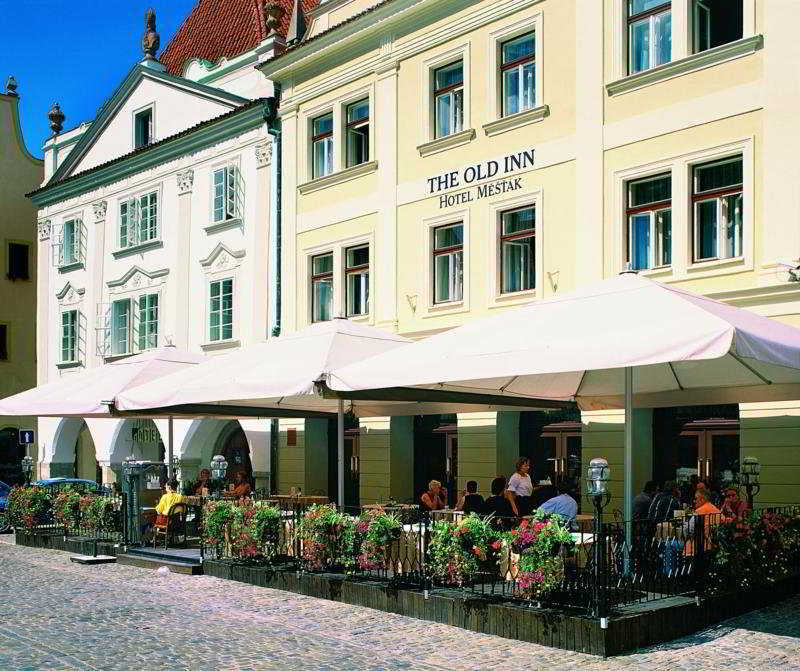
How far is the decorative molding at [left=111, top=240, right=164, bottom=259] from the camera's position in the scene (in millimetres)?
30203

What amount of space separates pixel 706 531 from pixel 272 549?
18.4ft

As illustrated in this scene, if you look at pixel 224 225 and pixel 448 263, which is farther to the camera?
pixel 224 225

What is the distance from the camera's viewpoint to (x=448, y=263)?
22.0 metres

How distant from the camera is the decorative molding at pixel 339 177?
23516 mm

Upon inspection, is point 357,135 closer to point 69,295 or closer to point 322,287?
point 322,287

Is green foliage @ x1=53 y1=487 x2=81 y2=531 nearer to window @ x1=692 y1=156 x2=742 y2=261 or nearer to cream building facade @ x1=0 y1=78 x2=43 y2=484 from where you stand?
window @ x1=692 y1=156 x2=742 y2=261

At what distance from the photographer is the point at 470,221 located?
69.7 feet

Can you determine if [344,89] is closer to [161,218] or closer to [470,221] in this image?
[470,221]

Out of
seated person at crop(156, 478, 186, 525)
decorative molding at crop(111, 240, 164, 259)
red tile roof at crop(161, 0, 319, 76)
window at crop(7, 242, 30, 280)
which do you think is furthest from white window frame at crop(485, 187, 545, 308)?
window at crop(7, 242, 30, 280)

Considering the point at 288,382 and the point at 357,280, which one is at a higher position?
the point at 357,280

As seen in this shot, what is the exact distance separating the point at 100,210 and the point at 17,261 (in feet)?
30.5

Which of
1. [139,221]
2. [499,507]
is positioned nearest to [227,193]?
[139,221]

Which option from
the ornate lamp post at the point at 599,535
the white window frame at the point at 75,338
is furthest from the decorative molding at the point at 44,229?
the ornate lamp post at the point at 599,535

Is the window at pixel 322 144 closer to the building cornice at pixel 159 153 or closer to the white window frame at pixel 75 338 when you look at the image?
the building cornice at pixel 159 153
